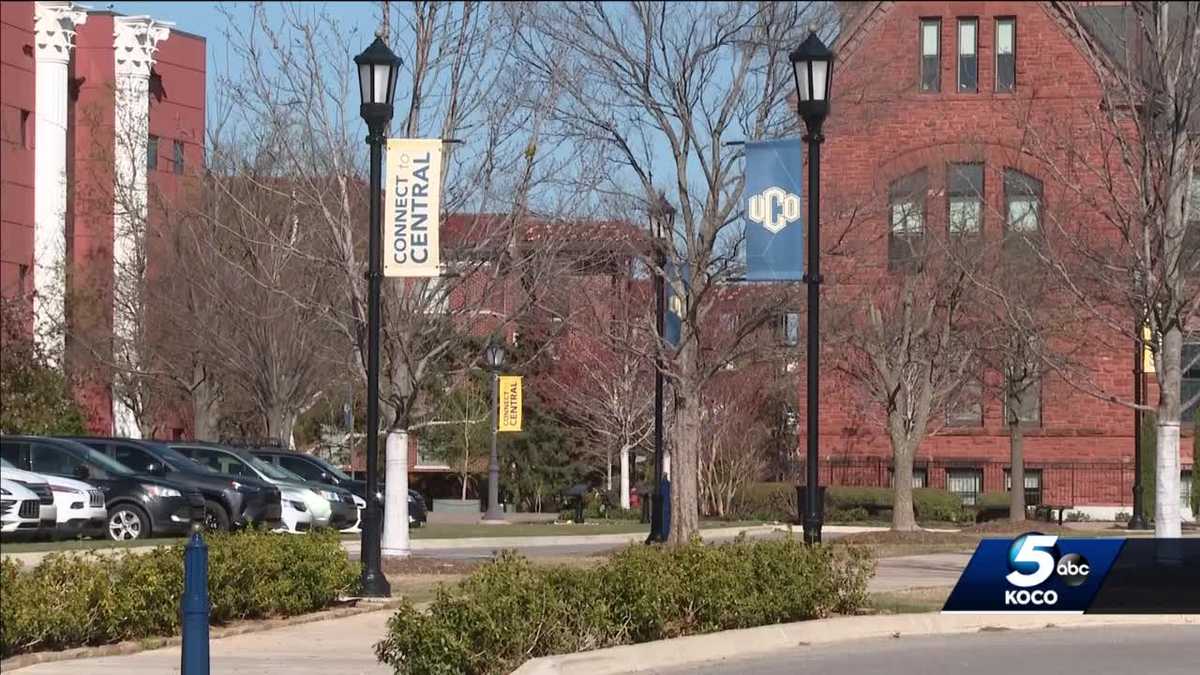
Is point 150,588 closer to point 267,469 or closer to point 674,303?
point 674,303

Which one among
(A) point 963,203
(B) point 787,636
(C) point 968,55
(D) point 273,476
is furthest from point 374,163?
(C) point 968,55

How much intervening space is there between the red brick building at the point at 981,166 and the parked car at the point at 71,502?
16.3 m

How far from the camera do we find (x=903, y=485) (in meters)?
33.8

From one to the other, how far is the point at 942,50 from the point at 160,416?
23.1m

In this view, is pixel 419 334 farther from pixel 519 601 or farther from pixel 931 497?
pixel 931 497

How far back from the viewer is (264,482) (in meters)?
29.3

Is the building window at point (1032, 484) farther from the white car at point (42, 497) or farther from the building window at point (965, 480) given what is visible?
the white car at point (42, 497)

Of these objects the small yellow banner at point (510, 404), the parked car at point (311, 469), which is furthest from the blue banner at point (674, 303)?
the small yellow banner at point (510, 404)

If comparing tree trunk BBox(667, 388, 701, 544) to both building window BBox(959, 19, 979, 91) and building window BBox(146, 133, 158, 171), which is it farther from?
building window BBox(146, 133, 158, 171)

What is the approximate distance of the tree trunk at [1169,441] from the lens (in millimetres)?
21406

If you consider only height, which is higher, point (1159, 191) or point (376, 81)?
point (376, 81)

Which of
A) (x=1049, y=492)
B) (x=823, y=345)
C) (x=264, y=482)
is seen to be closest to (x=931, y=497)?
(x=1049, y=492)

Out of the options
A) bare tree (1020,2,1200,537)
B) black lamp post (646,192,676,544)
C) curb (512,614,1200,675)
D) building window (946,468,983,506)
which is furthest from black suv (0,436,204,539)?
building window (946,468,983,506)

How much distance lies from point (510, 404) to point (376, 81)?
80.0ft
